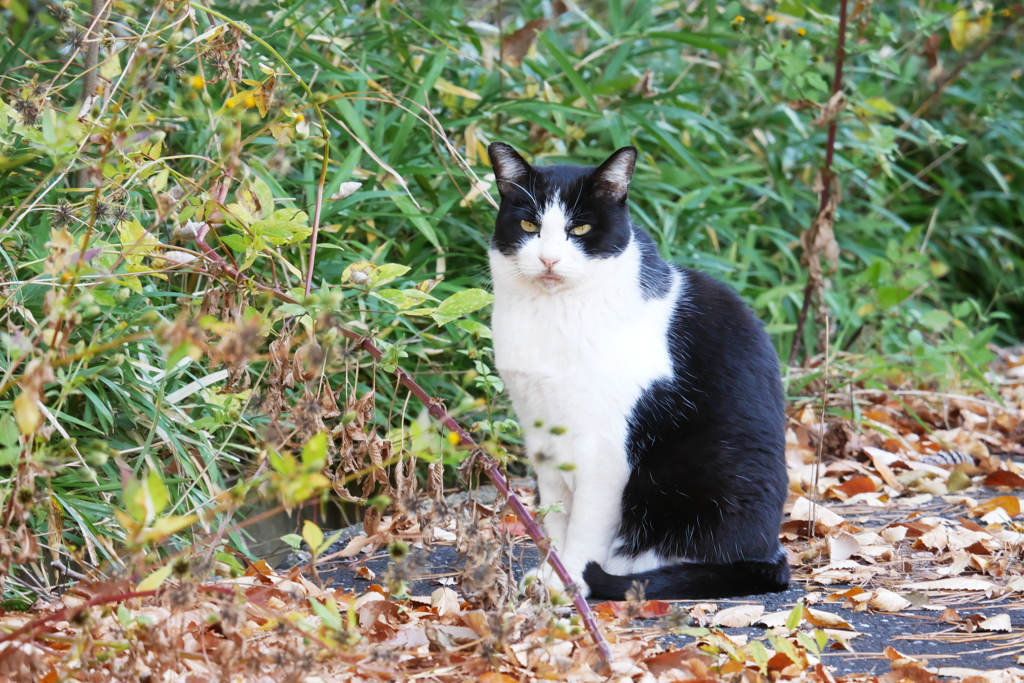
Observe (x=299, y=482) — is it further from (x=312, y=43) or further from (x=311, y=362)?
(x=312, y=43)

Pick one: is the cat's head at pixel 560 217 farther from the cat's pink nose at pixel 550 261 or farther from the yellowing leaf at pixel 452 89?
the yellowing leaf at pixel 452 89

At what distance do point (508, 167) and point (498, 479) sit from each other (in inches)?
35.2

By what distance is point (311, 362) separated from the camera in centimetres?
126

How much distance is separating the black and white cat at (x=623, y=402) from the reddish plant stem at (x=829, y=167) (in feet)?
4.67

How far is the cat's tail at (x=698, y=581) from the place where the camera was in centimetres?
197

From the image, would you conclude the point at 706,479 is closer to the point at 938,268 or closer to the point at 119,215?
the point at 119,215

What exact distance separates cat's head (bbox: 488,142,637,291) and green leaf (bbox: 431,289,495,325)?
349 millimetres

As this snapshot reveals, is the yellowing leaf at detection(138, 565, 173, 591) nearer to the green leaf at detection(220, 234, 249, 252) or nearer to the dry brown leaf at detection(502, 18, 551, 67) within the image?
the green leaf at detection(220, 234, 249, 252)

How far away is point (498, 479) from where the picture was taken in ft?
5.13

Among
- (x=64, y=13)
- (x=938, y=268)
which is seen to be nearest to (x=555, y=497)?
(x=64, y=13)

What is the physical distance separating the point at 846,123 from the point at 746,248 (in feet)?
2.79

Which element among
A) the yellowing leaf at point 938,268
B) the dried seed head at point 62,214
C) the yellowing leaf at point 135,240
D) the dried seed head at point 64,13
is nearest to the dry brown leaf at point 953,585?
the yellowing leaf at point 135,240

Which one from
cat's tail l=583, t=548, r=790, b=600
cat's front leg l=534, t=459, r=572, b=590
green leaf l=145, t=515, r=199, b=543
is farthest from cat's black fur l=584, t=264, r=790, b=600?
green leaf l=145, t=515, r=199, b=543

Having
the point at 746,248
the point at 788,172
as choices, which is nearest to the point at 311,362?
the point at 746,248
